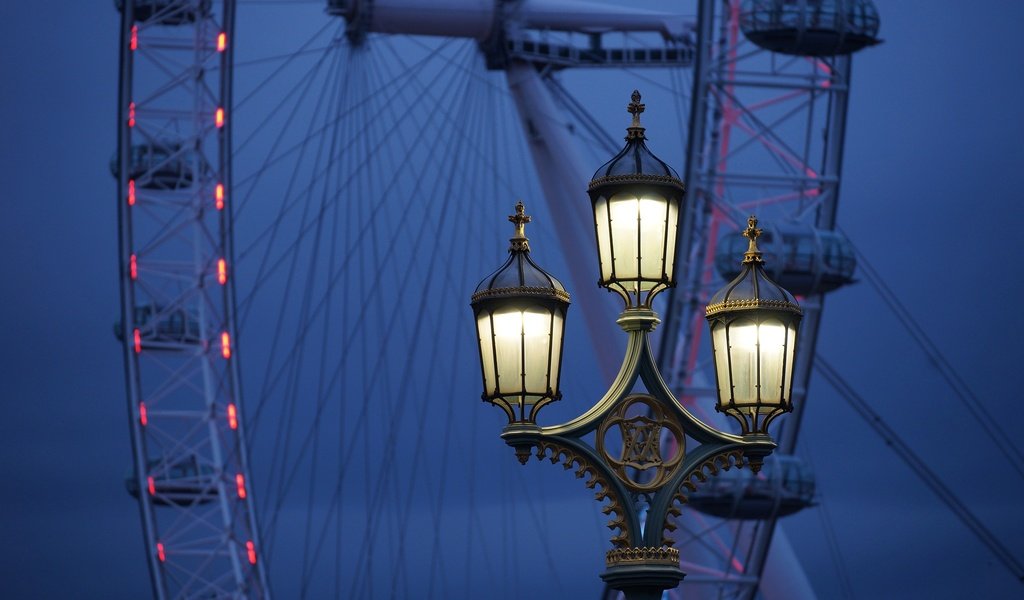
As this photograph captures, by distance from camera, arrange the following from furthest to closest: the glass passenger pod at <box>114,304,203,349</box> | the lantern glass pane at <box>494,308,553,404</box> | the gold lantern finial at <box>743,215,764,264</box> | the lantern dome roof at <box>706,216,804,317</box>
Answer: the glass passenger pod at <box>114,304,203,349</box>, the gold lantern finial at <box>743,215,764,264</box>, the lantern dome roof at <box>706,216,804,317</box>, the lantern glass pane at <box>494,308,553,404</box>

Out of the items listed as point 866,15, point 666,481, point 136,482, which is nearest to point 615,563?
point 666,481

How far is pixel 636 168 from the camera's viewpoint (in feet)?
40.1

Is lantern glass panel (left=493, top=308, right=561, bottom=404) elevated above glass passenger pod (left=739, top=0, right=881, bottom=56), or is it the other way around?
glass passenger pod (left=739, top=0, right=881, bottom=56)

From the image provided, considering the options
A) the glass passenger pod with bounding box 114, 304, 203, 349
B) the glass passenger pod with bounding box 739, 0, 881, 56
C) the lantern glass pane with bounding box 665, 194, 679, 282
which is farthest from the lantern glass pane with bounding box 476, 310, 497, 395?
the glass passenger pod with bounding box 114, 304, 203, 349

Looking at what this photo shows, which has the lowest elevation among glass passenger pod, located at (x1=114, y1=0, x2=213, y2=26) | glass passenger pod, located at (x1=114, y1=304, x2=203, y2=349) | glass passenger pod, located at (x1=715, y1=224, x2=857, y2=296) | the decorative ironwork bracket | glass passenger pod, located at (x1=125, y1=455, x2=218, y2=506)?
the decorative ironwork bracket

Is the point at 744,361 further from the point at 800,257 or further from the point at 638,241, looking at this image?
the point at 800,257

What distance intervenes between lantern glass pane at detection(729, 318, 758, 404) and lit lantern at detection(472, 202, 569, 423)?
2.90ft

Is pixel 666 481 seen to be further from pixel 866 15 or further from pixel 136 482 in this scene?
pixel 136 482

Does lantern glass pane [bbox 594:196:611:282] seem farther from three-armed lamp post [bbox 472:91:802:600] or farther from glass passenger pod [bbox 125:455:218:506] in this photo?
glass passenger pod [bbox 125:455:218:506]

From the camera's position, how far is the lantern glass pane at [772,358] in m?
→ 11.9

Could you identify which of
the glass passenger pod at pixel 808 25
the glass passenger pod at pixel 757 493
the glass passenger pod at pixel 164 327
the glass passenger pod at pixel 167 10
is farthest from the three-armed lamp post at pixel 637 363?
the glass passenger pod at pixel 164 327

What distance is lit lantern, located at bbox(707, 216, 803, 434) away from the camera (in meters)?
11.9

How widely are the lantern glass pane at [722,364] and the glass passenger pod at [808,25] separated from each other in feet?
83.1

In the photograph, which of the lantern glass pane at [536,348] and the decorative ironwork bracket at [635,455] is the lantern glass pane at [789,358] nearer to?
the decorative ironwork bracket at [635,455]
